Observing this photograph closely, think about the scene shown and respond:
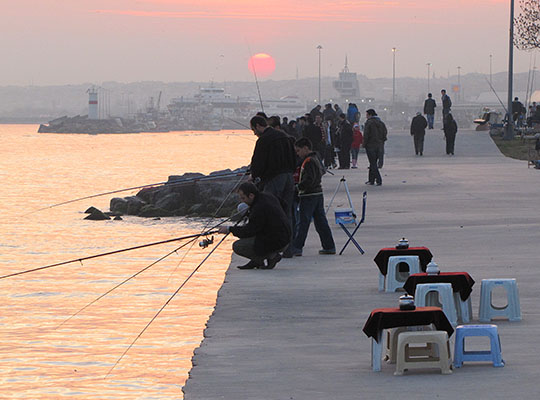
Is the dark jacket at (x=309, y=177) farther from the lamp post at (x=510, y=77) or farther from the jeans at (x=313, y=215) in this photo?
the lamp post at (x=510, y=77)

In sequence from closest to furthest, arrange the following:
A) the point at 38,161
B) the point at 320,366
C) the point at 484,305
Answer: the point at 320,366 → the point at 484,305 → the point at 38,161

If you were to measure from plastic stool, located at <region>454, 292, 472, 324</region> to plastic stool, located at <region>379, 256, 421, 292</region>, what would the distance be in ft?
5.54

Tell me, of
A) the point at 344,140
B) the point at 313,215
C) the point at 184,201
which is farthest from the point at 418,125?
the point at 313,215

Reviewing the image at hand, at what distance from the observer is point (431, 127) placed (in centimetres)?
5153

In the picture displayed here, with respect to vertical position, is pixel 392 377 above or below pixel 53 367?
above

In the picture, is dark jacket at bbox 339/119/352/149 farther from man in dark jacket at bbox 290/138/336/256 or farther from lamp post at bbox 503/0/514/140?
man in dark jacket at bbox 290/138/336/256

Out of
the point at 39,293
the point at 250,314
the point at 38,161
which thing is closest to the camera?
the point at 250,314

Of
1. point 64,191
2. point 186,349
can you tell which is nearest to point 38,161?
point 64,191

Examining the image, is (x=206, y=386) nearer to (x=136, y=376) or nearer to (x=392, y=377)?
(x=392, y=377)

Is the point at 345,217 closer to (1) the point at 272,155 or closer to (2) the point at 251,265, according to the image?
(2) the point at 251,265

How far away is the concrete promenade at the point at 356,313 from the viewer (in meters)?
7.56

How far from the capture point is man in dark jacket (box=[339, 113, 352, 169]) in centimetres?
3281

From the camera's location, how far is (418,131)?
40.2 m

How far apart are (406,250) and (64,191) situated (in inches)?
2101
